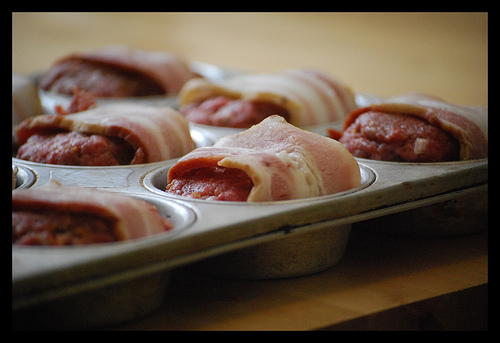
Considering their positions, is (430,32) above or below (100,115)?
above

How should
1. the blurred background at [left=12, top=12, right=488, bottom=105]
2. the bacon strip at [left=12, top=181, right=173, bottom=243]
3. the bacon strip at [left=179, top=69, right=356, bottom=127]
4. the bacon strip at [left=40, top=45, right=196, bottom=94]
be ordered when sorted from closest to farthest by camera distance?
the bacon strip at [left=12, top=181, right=173, bottom=243] < the bacon strip at [left=179, top=69, right=356, bottom=127] < the bacon strip at [left=40, top=45, right=196, bottom=94] < the blurred background at [left=12, top=12, right=488, bottom=105]

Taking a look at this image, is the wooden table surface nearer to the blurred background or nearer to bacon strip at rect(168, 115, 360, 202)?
the blurred background

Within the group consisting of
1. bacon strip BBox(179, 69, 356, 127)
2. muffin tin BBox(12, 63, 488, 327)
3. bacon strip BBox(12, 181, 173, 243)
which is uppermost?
bacon strip BBox(179, 69, 356, 127)

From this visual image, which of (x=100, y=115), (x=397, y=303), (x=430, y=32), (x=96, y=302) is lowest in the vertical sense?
(x=397, y=303)

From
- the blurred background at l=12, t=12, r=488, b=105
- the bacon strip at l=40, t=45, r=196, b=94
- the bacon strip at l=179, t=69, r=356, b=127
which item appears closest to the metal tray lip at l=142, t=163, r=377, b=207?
the bacon strip at l=179, t=69, r=356, b=127
